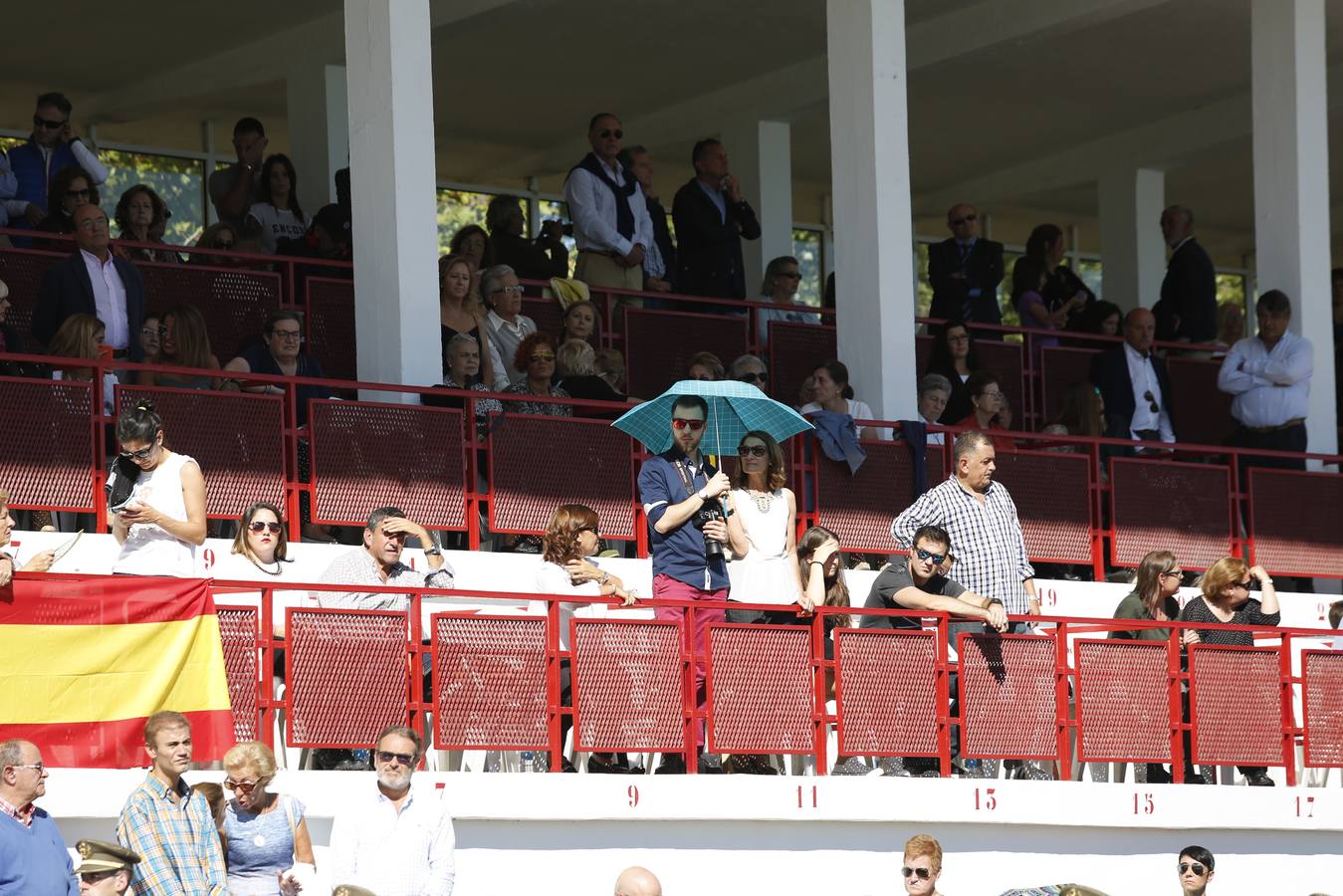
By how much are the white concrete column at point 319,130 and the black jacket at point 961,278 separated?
5.38 meters

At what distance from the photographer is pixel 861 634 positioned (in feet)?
40.4

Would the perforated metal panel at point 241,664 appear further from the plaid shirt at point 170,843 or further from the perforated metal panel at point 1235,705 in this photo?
the perforated metal panel at point 1235,705

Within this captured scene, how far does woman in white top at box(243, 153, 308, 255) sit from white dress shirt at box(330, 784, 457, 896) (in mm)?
8644

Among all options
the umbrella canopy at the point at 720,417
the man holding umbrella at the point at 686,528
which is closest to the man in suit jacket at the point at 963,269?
the umbrella canopy at the point at 720,417

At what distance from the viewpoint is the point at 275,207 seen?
18.3 m

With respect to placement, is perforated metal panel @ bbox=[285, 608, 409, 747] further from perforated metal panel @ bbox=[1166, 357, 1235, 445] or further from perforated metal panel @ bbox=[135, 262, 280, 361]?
perforated metal panel @ bbox=[1166, 357, 1235, 445]

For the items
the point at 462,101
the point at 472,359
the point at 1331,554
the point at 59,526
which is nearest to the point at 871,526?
the point at 472,359

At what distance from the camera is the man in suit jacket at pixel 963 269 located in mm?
19953

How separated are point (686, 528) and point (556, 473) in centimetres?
249

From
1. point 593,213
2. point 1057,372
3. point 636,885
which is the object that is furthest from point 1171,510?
point 636,885

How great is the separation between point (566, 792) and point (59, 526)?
359cm

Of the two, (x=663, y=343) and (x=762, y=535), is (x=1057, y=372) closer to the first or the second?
(x=663, y=343)

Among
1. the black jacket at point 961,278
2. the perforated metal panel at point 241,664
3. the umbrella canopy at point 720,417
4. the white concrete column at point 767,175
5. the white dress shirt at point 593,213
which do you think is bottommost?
the perforated metal panel at point 241,664

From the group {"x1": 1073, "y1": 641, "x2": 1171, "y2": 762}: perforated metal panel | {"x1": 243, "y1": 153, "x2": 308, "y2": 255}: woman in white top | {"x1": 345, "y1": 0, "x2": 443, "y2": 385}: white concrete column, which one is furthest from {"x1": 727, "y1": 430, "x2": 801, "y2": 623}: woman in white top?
{"x1": 243, "y1": 153, "x2": 308, "y2": 255}: woman in white top
